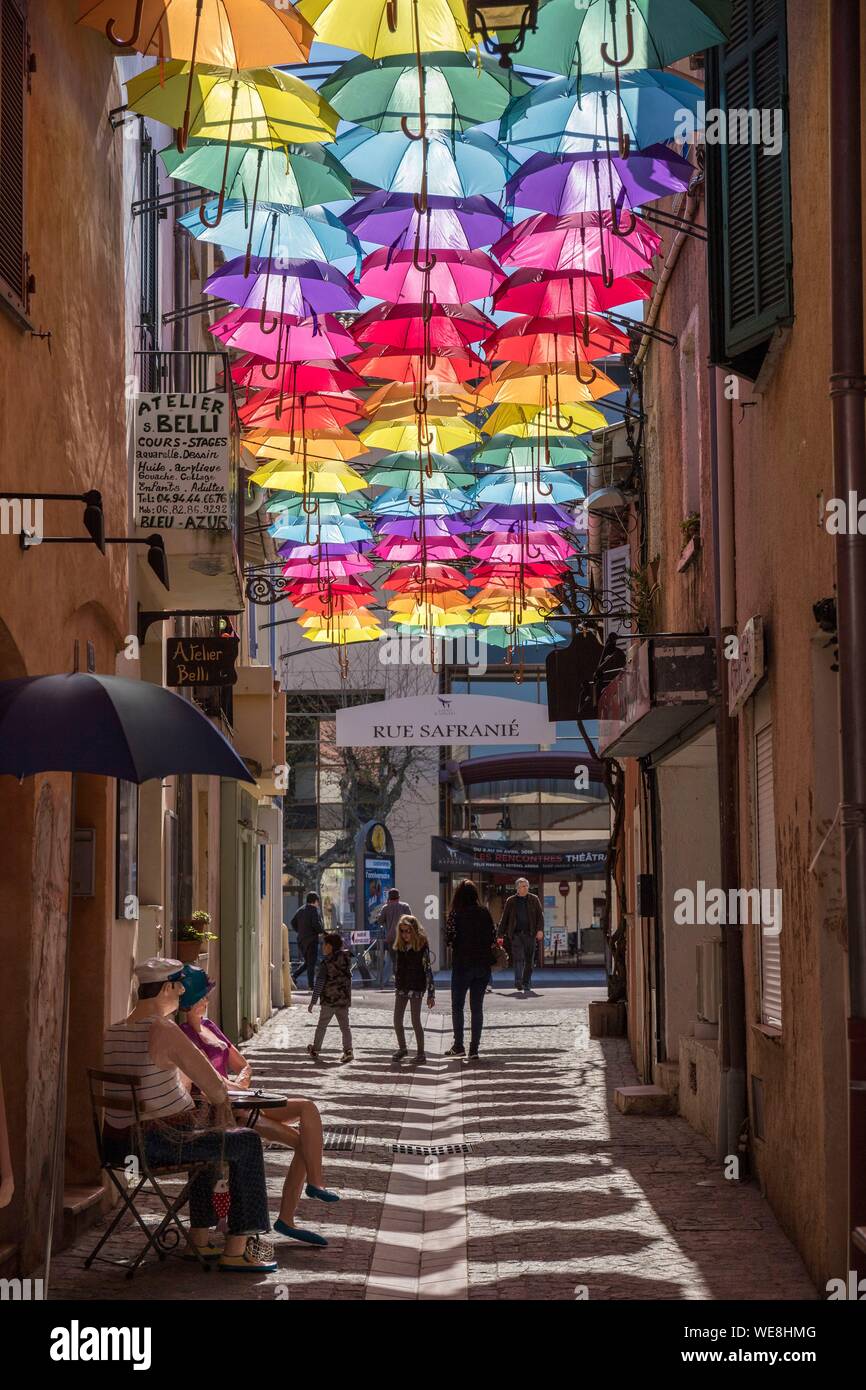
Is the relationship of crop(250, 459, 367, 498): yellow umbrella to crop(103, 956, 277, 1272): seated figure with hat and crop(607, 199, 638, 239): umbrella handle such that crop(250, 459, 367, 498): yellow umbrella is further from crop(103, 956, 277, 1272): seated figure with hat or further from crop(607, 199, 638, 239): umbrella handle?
crop(103, 956, 277, 1272): seated figure with hat

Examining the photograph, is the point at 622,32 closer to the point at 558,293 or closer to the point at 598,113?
the point at 598,113

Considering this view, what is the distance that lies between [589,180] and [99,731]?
5.86 m

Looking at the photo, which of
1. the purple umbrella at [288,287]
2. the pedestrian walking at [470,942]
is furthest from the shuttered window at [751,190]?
the pedestrian walking at [470,942]

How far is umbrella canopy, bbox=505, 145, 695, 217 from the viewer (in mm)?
11195

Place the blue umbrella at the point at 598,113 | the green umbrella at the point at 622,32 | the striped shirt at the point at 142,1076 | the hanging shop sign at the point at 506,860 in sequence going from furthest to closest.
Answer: the hanging shop sign at the point at 506,860, the blue umbrella at the point at 598,113, the green umbrella at the point at 622,32, the striped shirt at the point at 142,1076

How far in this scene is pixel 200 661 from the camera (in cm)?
1479

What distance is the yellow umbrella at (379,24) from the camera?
30.7 ft

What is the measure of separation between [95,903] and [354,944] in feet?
93.2

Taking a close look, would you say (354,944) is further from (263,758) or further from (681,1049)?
(681,1049)

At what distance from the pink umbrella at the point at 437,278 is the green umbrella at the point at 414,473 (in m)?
4.13

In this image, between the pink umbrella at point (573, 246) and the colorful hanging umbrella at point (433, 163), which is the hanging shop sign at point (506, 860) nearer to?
the pink umbrella at point (573, 246)

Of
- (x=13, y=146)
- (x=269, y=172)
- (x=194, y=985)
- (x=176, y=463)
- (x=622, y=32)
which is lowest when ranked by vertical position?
(x=194, y=985)

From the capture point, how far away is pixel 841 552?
717 centimetres

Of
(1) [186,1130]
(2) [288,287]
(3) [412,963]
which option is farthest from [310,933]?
(1) [186,1130]
